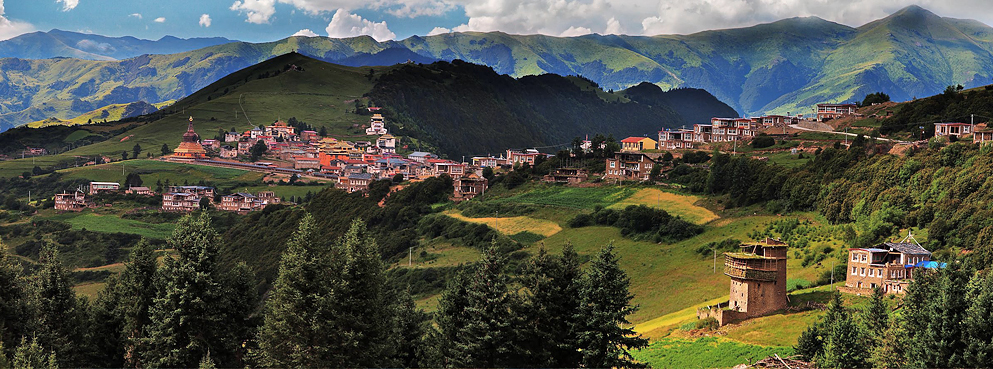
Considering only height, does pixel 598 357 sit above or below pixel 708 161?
below

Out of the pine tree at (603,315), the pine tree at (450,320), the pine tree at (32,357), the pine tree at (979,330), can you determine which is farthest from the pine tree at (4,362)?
the pine tree at (979,330)

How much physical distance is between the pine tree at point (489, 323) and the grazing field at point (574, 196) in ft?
173

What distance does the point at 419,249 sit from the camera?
8650 centimetres

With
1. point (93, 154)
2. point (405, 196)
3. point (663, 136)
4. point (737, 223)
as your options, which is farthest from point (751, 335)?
point (93, 154)

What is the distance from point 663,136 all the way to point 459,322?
3418 inches

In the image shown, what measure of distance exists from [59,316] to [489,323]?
55.8 ft

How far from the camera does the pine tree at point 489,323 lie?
102ft

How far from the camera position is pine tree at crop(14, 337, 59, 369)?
1160 inches

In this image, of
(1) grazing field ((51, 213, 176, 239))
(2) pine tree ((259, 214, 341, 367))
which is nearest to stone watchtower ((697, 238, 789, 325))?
(2) pine tree ((259, 214, 341, 367))

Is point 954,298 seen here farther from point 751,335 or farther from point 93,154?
point 93,154

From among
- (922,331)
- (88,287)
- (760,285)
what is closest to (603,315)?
(922,331)

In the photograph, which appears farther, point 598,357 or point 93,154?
point 93,154

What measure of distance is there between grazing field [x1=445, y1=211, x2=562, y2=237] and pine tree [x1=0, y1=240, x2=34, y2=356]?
50.2 meters

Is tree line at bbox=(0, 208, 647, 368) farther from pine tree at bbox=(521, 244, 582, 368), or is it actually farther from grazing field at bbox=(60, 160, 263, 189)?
grazing field at bbox=(60, 160, 263, 189)
